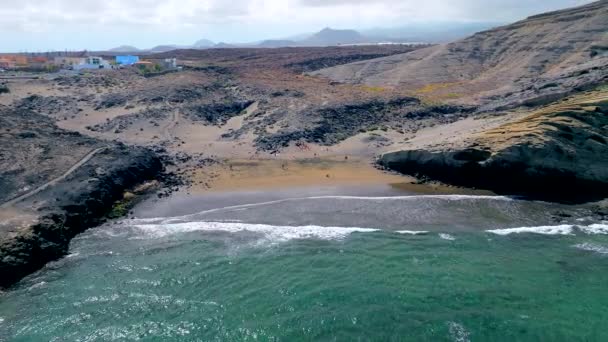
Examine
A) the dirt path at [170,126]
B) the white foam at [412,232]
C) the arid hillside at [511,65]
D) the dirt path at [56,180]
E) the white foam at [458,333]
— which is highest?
the arid hillside at [511,65]

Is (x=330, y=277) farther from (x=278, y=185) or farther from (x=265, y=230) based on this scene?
(x=278, y=185)

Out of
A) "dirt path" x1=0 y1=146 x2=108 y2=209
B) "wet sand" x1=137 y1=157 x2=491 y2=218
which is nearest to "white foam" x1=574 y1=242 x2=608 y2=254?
"wet sand" x1=137 y1=157 x2=491 y2=218

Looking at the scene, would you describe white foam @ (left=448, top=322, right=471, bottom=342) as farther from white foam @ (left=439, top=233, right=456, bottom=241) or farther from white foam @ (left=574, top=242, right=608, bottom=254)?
white foam @ (left=574, top=242, right=608, bottom=254)

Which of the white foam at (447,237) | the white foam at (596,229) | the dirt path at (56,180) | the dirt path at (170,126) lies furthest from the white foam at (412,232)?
the dirt path at (170,126)

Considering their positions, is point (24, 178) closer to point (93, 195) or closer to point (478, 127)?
point (93, 195)

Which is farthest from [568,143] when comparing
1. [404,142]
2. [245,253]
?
[245,253]

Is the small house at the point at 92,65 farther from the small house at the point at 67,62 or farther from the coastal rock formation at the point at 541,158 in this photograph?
the coastal rock formation at the point at 541,158
